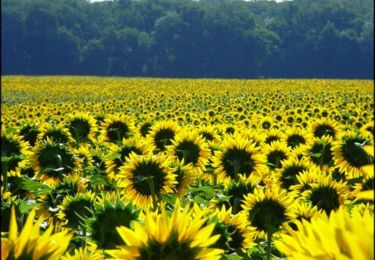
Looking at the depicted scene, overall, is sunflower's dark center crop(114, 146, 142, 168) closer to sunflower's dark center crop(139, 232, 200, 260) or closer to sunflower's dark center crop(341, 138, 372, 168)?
sunflower's dark center crop(341, 138, 372, 168)

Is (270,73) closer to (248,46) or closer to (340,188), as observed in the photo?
(248,46)

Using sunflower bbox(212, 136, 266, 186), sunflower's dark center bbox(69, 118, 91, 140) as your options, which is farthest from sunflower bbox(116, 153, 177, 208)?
sunflower's dark center bbox(69, 118, 91, 140)

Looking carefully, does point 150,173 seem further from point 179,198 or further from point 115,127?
point 115,127

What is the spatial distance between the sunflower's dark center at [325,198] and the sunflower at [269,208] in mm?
386

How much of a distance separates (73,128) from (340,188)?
2909mm

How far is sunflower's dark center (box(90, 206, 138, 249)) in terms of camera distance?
175 cm

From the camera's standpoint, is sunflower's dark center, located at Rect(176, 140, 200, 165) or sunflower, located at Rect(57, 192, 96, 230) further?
sunflower's dark center, located at Rect(176, 140, 200, 165)

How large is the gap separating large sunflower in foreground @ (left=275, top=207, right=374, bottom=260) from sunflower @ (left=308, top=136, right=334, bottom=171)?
3.68m

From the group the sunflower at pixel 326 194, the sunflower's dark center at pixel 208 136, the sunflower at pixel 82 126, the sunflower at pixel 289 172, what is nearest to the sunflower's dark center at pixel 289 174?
the sunflower at pixel 289 172

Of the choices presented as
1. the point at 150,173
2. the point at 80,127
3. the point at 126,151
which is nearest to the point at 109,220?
the point at 150,173

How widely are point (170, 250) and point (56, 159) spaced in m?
2.70

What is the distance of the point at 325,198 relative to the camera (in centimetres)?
311

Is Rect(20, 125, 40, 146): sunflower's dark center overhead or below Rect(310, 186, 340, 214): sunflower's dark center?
overhead

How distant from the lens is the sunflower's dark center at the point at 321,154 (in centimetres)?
467
